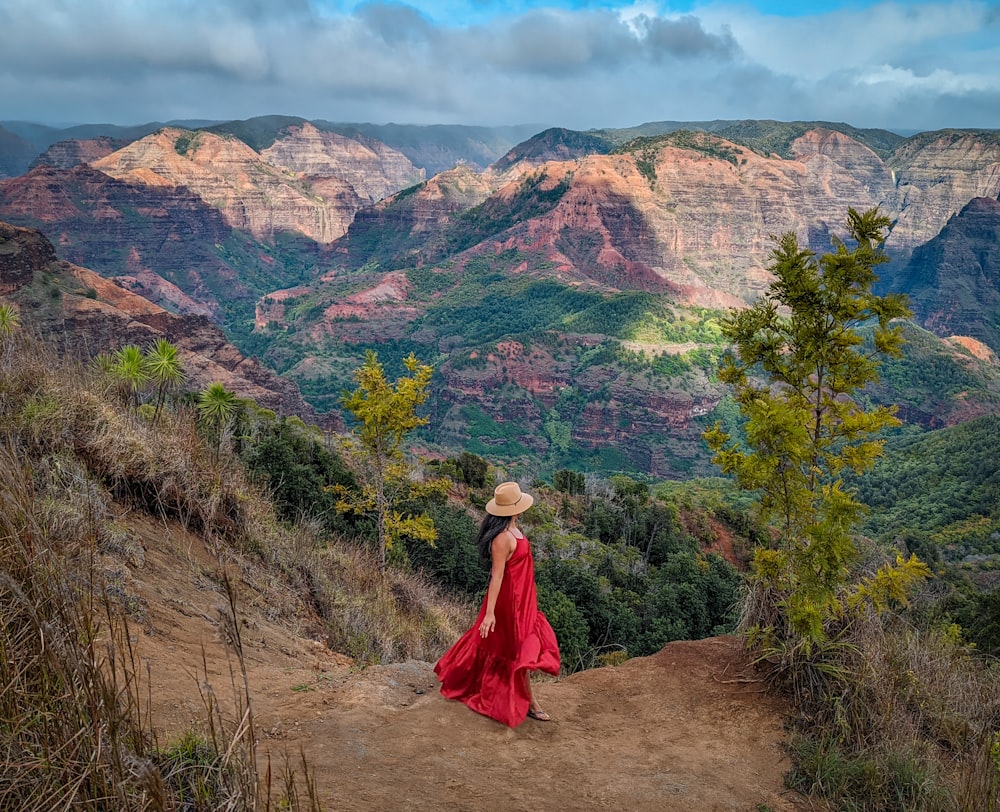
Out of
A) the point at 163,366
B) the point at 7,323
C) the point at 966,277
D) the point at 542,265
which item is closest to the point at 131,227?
the point at 542,265

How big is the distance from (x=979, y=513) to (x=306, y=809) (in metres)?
49.5

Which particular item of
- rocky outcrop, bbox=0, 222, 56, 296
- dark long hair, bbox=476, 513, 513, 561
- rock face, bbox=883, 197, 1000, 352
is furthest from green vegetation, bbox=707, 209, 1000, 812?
rock face, bbox=883, 197, 1000, 352

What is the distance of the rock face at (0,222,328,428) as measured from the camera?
1882 inches

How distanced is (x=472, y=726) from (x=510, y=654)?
24.4 inches

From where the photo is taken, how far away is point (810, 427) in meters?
7.68

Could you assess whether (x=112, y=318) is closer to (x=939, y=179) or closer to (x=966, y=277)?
(x=966, y=277)

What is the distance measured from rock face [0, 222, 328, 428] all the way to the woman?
39620mm

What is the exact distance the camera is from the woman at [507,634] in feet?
18.7

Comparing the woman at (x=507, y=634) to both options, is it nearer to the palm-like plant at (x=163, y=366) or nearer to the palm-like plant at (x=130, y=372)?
the palm-like plant at (x=130, y=372)

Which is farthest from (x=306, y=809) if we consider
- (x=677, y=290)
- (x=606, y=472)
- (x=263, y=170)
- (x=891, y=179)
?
(x=891, y=179)

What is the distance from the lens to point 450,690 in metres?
6.07

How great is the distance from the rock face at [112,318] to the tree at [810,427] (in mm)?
39191

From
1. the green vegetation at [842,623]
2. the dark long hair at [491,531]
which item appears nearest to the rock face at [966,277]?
the green vegetation at [842,623]

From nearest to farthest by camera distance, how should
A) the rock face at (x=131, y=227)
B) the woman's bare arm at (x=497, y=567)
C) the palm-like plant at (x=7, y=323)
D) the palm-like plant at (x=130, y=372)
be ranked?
the woman's bare arm at (x=497, y=567)
the palm-like plant at (x=7, y=323)
the palm-like plant at (x=130, y=372)
the rock face at (x=131, y=227)
